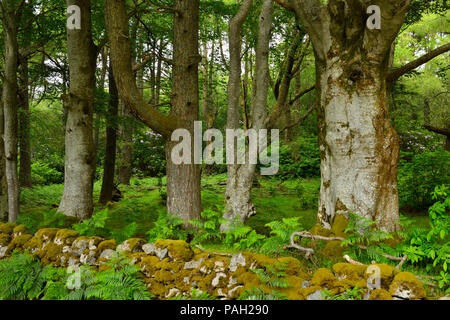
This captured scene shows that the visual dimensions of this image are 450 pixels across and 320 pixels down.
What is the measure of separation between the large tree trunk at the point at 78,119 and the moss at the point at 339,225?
4909mm

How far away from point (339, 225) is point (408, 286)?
5.83 ft

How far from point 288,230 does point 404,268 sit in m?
1.20

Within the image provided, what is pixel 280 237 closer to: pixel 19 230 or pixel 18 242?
pixel 18 242

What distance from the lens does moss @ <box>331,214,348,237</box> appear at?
366 centimetres

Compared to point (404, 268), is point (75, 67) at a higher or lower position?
higher

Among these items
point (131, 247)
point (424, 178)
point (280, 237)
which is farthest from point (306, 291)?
point (424, 178)

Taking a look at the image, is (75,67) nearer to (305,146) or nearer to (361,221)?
(361,221)

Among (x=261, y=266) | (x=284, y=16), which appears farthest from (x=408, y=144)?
(x=261, y=266)

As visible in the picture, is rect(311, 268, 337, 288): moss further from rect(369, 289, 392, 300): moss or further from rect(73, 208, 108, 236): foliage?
rect(73, 208, 108, 236): foliage

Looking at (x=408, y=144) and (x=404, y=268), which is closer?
(x=404, y=268)

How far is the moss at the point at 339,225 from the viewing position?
12.0ft

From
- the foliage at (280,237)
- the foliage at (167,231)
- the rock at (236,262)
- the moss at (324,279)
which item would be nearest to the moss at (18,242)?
the foliage at (167,231)

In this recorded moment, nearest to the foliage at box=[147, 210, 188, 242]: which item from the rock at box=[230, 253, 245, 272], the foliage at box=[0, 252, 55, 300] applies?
the foliage at box=[0, 252, 55, 300]

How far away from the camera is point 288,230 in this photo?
343 cm
